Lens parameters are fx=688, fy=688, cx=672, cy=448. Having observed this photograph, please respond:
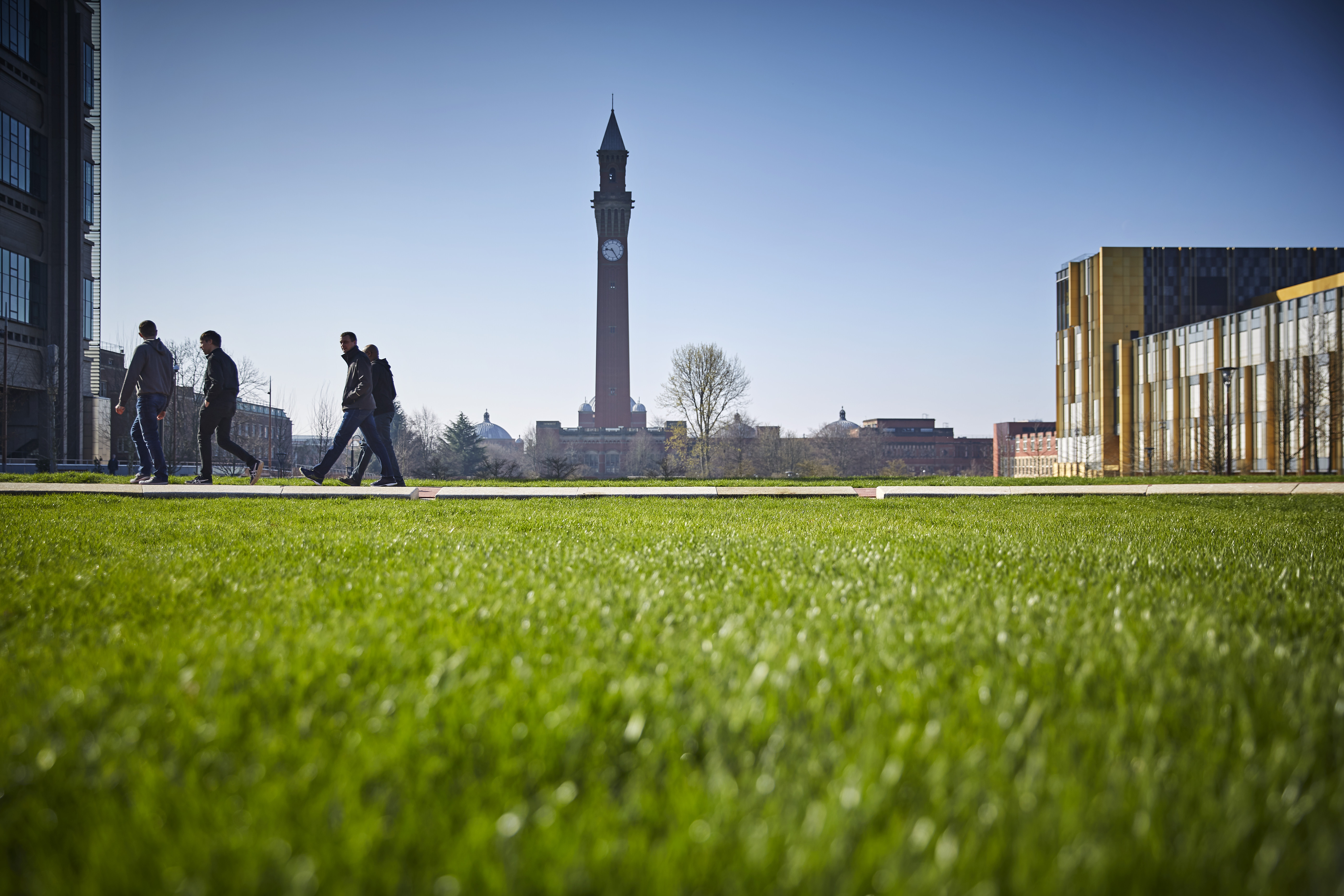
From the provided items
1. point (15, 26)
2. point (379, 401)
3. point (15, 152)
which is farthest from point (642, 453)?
point (379, 401)

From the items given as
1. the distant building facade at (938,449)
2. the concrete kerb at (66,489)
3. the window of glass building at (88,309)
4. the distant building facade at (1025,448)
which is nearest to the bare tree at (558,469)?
the concrete kerb at (66,489)

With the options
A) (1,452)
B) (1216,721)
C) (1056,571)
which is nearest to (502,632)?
(1216,721)

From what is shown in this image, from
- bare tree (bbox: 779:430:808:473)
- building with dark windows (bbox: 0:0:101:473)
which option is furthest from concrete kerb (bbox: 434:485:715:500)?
bare tree (bbox: 779:430:808:473)

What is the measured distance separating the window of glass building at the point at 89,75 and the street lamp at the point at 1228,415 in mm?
60021

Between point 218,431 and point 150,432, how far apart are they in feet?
2.84

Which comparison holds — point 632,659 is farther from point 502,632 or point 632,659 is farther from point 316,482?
point 316,482

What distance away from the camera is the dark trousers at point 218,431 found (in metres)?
10.9

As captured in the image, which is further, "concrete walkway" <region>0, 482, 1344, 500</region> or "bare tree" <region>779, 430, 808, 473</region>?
"bare tree" <region>779, 430, 808, 473</region>

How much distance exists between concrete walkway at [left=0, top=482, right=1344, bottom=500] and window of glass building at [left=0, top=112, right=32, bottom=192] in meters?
35.3

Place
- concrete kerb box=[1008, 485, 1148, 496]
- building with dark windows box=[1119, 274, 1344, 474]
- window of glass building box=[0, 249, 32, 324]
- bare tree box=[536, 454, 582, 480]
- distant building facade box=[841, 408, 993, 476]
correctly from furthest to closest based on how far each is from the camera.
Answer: distant building facade box=[841, 408, 993, 476]
building with dark windows box=[1119, 274, 1344, 474]
window of glass building box=[0, 249, 32, 324]
bare tree box=[536, 454, 582, 480]
concrete kerb box=[1008, 485, 1148, 496]

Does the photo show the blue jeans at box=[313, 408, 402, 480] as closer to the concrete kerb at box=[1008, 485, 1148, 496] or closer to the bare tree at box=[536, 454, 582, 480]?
the bare tree at box=[536, 454, 582, 480]

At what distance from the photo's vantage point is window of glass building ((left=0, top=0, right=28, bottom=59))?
33.8m

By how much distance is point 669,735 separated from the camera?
53.1 inches

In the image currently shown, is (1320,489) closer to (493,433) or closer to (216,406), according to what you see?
(216,406)
